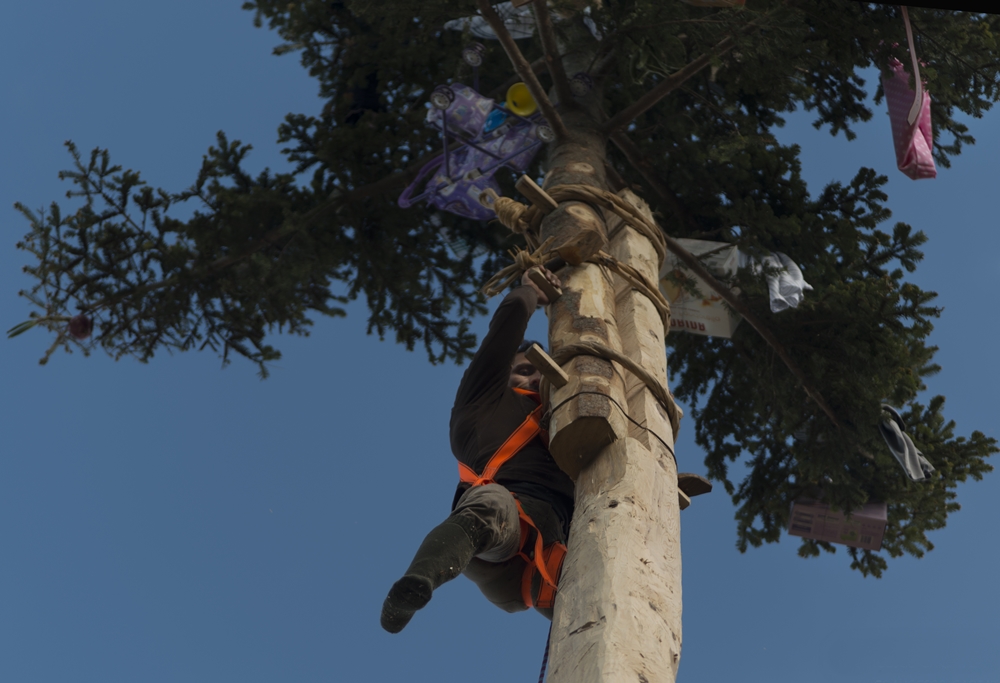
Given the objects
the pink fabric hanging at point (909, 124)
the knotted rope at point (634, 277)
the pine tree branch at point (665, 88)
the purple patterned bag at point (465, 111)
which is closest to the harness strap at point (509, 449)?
the knotted rope at point (634, 277)

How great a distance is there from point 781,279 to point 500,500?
332 cm

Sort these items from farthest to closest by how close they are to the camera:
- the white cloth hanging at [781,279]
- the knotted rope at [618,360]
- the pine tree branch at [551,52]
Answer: the white cloth hanging at [781,279], the pine tree branch at [551,52], the knotted rope at [618,360]

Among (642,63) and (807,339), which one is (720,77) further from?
(807,339)

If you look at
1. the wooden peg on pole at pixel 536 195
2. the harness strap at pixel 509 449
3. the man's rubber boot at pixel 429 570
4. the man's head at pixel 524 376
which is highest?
the wooden peg on pole at pixel 536 195

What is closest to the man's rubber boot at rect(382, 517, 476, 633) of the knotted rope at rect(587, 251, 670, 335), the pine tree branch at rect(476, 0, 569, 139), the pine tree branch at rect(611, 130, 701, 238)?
the knotted rope at rect(587, 251, 670, 335)

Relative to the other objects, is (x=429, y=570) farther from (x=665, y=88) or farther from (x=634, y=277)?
(x=665, y=88)

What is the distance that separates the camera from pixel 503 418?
3900 mm

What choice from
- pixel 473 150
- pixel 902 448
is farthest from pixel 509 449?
pixel 902 448

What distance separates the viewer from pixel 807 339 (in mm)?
6250

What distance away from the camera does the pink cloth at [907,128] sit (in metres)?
5.87

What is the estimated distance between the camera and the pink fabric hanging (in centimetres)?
580

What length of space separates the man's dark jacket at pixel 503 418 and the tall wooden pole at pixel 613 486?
0.73 ft

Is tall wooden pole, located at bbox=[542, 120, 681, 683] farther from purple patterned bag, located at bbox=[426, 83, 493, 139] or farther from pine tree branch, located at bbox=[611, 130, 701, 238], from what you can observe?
pine tree branch, located at bbox=[611, 130, 701, 238]

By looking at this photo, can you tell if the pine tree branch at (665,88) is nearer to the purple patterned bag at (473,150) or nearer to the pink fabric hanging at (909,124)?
the purple patterned bag at (473,150)
